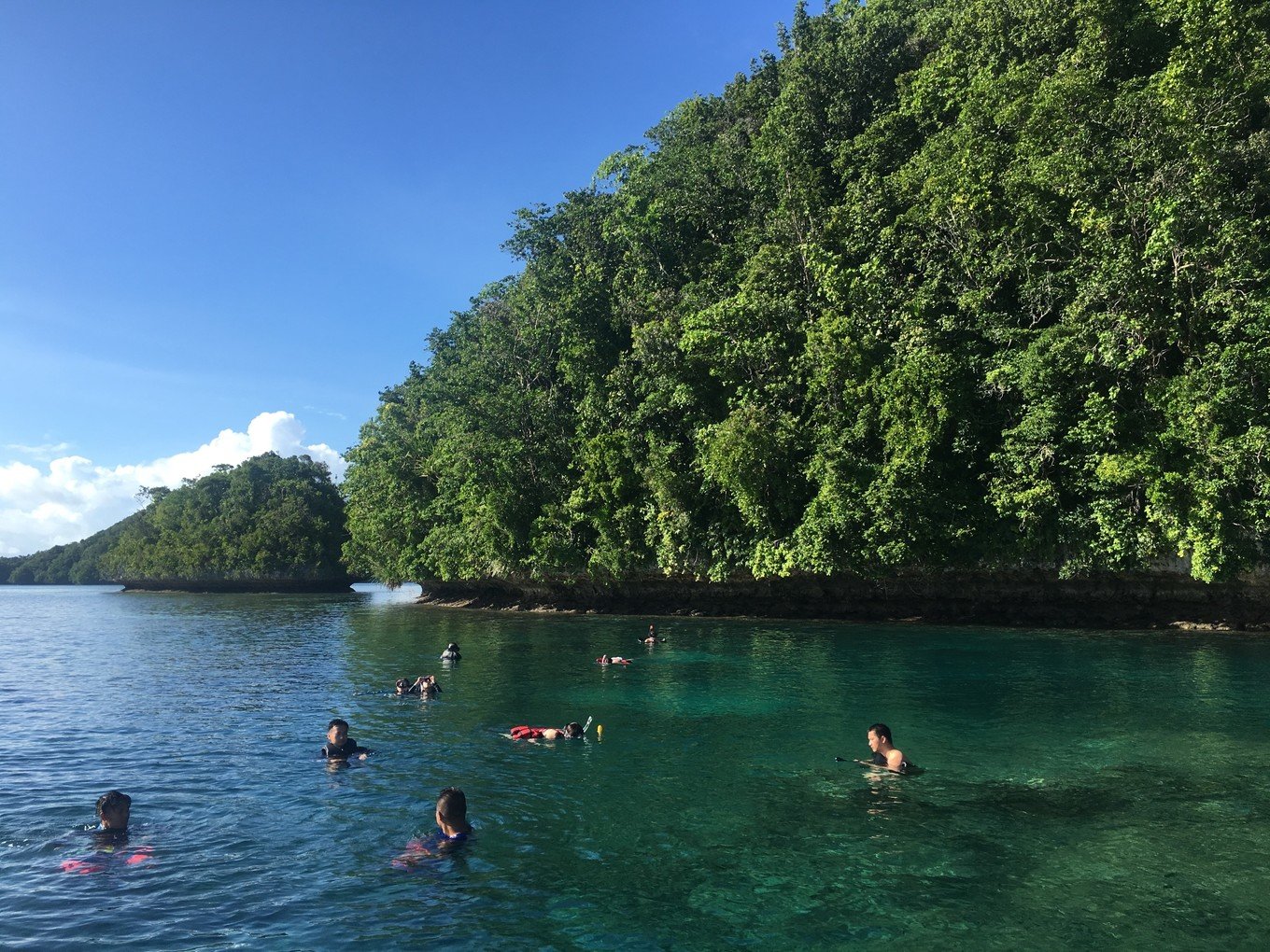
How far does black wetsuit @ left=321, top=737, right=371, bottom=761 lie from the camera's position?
1412 cm

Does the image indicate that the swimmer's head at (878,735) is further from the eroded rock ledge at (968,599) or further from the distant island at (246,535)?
the distant island at (246,535)

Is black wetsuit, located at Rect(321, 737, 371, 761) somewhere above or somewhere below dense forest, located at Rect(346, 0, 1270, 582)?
below

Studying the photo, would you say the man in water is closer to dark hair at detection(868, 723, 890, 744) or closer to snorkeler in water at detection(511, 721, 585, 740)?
dark hair at detection(868, 723, 890, 744)

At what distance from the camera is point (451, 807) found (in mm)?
10062

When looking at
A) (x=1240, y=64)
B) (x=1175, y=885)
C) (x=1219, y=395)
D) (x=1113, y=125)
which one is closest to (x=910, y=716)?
(x=1175, y=885)

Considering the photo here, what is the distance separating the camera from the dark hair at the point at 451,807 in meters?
10.1

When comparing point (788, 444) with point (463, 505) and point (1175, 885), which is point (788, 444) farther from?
point (1175, 885)

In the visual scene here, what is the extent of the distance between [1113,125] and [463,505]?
4306 cm

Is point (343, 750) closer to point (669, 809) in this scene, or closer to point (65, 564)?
point (669, 809)

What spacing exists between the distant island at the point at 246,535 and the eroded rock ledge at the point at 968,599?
6411 cm

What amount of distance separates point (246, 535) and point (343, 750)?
9934 centimetres

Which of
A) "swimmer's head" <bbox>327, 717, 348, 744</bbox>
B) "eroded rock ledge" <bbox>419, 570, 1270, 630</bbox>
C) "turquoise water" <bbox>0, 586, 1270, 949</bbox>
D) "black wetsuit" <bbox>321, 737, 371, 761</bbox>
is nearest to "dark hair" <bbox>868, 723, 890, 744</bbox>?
"turquoise water" <bbox>0, 586, 1270, 949</bbox>

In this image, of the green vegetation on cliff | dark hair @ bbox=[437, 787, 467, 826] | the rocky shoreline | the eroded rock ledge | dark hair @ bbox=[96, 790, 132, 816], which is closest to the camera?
dark hair @ bbox=[437, 787, 467, 826]

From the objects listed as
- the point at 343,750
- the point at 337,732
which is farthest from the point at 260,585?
the point at 337,732
